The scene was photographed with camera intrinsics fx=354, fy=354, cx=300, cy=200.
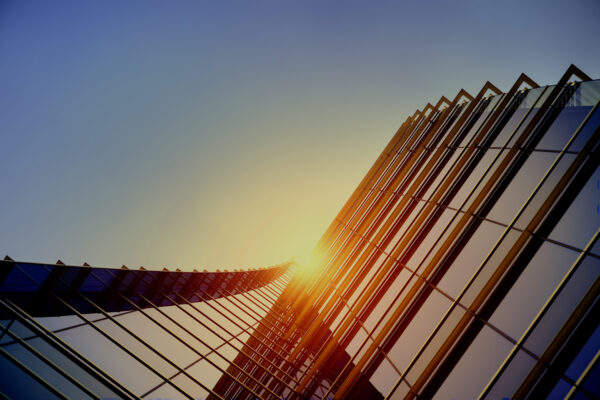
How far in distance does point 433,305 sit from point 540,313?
400cm

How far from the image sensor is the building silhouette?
7.09 meters

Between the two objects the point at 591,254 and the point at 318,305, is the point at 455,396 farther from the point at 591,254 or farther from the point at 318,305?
the point at 318,305

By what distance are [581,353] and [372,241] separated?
1321 cm

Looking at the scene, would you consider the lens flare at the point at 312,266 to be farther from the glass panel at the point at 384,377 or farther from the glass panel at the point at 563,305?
the glass panel at the point at 563,305

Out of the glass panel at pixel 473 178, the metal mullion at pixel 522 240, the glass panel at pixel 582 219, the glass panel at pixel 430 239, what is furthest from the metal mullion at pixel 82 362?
the glass panel at pixel 473 178

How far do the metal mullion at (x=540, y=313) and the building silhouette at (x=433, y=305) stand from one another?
0.04 metres

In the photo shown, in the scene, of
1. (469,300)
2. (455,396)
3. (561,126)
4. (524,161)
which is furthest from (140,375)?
(561,126)

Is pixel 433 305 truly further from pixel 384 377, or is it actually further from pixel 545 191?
pixel 545 191

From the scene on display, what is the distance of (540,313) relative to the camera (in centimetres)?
723

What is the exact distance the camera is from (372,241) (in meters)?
19.4

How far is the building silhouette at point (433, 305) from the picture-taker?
7090mm

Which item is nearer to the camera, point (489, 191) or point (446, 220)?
point (489, 191)

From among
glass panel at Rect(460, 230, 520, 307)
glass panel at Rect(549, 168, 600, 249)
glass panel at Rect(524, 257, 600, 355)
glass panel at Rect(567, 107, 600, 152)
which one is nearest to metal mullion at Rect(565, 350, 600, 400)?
glass panel at Rect(524, 257, 600, 355)

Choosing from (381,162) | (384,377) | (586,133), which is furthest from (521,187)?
(381,162)
